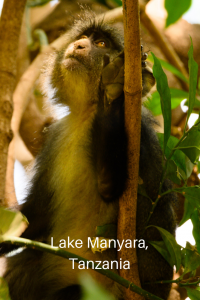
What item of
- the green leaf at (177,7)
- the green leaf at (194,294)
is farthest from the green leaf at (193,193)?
the green leaf at (177,7)

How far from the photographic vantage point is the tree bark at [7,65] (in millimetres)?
3016

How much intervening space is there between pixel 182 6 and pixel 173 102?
2.61 metres

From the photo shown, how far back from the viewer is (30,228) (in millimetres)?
2898

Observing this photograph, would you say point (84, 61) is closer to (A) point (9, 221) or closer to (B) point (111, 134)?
(B) point (111, 134)

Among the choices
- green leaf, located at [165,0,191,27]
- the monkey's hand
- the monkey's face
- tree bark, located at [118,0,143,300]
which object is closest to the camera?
green leaf, located at [165,0,191,27]

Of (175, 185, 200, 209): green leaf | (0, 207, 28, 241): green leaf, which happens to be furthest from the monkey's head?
(0, 207, 28, 241): green leaf

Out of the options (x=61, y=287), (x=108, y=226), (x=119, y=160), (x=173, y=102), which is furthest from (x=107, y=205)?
(x=173, y=102)

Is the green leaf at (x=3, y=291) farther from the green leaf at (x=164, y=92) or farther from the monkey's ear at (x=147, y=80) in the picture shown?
the monkey's ear at (x=147, y=80)

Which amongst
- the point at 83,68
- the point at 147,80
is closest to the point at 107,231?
the point at 147,80

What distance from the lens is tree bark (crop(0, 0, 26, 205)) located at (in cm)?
302

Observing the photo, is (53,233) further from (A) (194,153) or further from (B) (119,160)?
(A) (194,153)

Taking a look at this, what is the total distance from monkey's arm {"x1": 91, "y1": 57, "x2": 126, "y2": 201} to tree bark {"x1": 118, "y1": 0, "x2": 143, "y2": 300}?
2.4 inches

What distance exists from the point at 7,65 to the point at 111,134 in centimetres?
160

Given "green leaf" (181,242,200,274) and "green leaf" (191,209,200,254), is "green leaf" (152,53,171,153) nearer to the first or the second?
"green leaf" (191,209,200,254)
